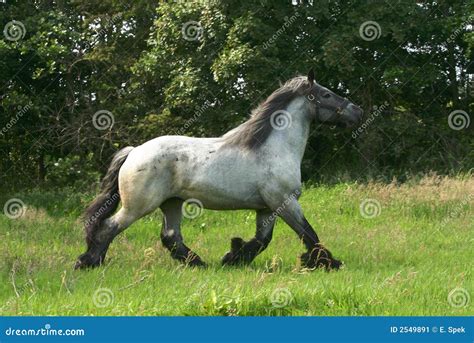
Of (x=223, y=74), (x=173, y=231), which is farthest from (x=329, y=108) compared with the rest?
(x=223, y=74)

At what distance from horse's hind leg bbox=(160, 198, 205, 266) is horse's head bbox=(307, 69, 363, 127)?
2039 mm

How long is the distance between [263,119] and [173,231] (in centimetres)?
175

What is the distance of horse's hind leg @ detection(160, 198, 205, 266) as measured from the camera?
28.0 ft

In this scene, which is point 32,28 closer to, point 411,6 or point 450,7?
point 411,6

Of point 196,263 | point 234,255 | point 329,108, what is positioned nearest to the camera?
point 196,263

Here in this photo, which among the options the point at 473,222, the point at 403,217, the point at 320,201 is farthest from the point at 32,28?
the point at 473,222

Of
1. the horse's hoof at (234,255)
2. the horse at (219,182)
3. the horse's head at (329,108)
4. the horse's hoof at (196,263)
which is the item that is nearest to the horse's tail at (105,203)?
the horse at (219,182)

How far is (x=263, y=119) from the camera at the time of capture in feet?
27.8

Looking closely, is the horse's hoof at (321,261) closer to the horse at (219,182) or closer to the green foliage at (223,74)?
the horse at (219,182)

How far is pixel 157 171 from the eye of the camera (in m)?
8.10

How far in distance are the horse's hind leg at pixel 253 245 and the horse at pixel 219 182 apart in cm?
1

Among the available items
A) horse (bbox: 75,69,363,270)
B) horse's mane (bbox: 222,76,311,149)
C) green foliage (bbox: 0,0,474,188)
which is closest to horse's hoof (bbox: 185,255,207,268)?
horse (bbox: 75,69,363,270)

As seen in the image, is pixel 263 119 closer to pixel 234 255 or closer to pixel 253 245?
pixel 253 245

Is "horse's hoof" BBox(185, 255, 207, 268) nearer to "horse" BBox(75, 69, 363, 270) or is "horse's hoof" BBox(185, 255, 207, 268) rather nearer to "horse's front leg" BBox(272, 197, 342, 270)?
"horse" BBox(75, 69, 363, 270)
